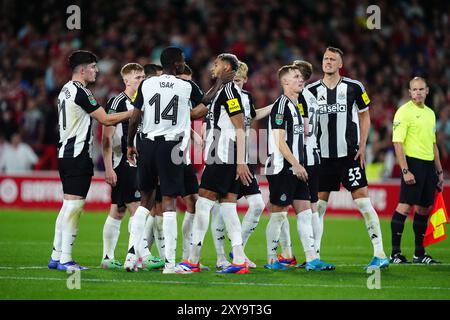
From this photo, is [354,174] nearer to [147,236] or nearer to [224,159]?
[224,159]

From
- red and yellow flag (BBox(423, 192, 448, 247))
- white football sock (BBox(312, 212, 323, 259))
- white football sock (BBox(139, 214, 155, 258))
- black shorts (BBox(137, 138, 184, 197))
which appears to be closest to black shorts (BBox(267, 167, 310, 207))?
white football sock (BBox(312, 212, 323, 259))

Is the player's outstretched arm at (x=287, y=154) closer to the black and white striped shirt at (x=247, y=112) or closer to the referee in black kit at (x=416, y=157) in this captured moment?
the black and white striped shirt at (x=247, y=112)

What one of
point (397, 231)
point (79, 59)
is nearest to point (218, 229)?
point (397, 231)

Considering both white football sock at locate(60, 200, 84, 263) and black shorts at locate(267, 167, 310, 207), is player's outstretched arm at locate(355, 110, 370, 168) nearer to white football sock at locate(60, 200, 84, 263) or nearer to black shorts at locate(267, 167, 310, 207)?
black shorts at locate(267, 167, 310, 207)

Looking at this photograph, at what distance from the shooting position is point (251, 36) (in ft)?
82.8

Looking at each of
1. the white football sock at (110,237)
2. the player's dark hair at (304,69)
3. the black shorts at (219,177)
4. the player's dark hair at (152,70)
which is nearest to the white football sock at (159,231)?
the white football sock at (110,237)

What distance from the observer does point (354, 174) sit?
38.7 feet

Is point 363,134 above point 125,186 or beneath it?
above

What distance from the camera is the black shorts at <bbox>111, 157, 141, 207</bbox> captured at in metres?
11.8

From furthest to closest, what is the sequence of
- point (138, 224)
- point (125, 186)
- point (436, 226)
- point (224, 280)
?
point (436, 226), point (125, 186), point (138, 224), point (224, 280)

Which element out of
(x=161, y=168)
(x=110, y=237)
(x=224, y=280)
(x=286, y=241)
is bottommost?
(x=224, y=280)

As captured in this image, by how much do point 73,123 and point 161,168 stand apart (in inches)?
54.1

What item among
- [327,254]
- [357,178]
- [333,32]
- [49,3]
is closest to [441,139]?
[333,32]

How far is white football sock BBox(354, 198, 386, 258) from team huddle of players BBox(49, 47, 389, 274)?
2 cm
